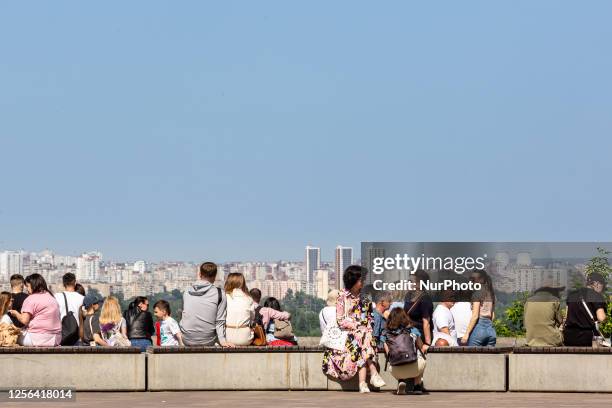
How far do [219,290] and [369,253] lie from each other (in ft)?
10.8

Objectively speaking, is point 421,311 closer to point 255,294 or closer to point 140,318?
point 255,294

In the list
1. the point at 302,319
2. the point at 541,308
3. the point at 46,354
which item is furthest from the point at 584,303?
the point at 302,319

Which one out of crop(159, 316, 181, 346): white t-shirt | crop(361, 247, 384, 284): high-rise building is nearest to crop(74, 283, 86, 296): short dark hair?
Result: crop(159, 316, 181, 346): white t-shirt

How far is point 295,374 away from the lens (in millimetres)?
18328

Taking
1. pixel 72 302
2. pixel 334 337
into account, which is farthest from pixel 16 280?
pixel 334 337

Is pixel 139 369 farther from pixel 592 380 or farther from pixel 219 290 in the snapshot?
pixel 592 380

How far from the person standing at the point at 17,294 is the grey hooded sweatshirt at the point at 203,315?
2312 millimetres

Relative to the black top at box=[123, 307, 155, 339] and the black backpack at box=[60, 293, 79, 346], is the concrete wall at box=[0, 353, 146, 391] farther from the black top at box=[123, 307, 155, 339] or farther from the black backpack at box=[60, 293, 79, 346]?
the black top at box=[123, 307, 155, 339]

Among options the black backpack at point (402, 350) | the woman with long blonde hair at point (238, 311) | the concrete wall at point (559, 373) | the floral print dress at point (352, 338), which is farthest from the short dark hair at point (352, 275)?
the concrete wall at point (559, 373)

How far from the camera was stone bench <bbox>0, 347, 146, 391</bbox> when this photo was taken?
18219 millimetres

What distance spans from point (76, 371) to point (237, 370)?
2104 millimetres

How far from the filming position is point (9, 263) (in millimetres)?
38906

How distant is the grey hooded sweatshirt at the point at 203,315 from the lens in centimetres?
1794

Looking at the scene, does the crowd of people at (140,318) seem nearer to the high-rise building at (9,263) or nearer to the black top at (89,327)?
the black top at (89,327)
